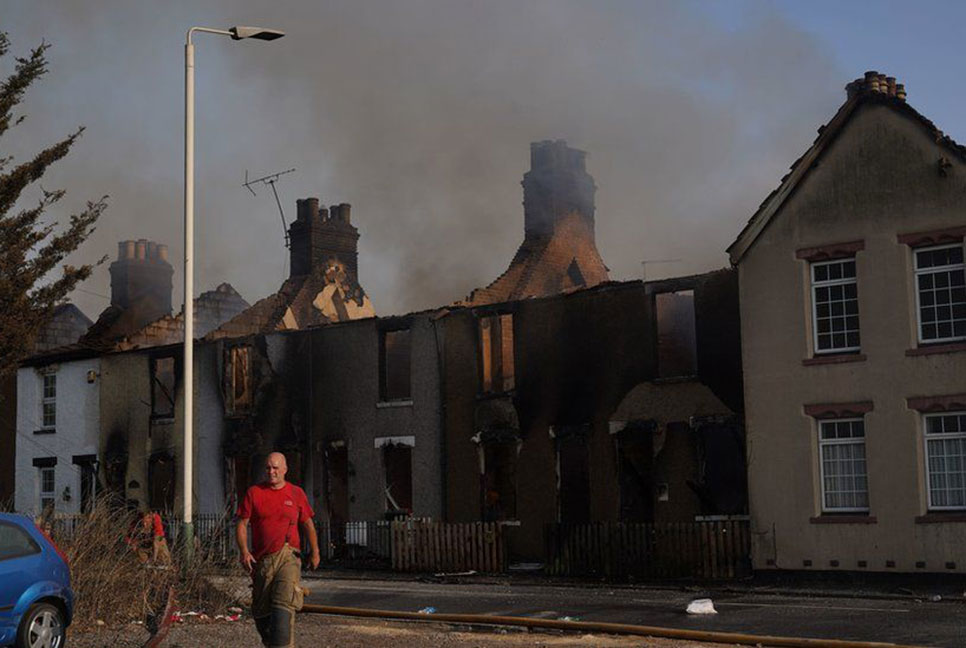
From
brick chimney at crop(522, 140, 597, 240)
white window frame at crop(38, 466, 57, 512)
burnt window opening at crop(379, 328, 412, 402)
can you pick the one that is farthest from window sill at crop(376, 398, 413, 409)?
white window frame at crop(38, 466, 57, 512)

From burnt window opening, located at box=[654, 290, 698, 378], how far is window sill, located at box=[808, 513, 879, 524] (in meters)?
4.29

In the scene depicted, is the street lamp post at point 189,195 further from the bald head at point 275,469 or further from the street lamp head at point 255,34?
the bald head at point 275,469

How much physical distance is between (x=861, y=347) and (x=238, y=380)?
18343 mm

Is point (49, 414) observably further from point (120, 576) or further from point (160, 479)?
point (120, 576)

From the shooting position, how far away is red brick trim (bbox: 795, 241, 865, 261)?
23.1 meters

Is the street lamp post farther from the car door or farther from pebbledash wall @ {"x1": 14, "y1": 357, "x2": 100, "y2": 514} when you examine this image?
pebbledash wall @ {"x1": 14, "y1": 357, "x2": 100, "y2": 514}

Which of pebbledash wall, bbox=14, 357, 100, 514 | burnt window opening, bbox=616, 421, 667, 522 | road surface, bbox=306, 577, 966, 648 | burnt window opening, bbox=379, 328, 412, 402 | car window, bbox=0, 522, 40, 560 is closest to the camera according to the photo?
car window, bbox=0, 522, 40, 560

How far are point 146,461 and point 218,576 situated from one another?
2007 cm

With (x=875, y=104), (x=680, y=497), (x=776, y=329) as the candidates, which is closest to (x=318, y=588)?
(x=680, y=497)

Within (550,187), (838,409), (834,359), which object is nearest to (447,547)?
(838,409)

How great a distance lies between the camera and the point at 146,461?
37.0 meters

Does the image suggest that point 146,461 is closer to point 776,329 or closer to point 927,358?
point 776,329

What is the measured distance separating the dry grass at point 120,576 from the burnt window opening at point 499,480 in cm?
1168

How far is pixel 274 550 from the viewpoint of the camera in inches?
436
